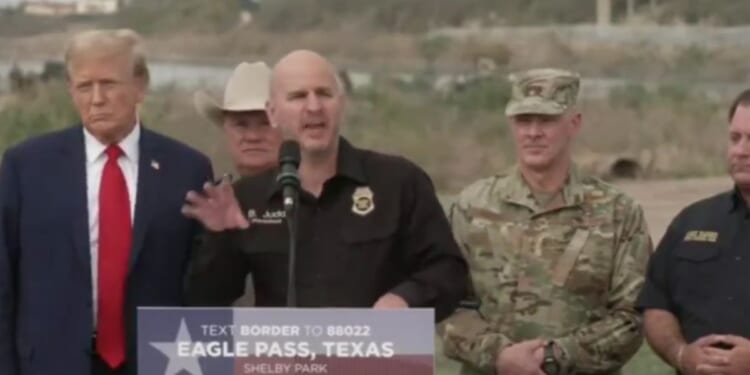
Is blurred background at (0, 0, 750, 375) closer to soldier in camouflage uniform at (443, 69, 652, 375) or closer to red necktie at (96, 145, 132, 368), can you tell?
soldier in camouflage uniform at (443, 69, 652, 375)

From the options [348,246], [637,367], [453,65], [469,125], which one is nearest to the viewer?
[348,246]

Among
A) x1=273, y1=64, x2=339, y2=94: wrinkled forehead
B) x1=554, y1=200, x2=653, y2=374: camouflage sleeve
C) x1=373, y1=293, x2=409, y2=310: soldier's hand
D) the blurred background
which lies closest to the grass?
x1=554, y1=200, x2=653, y2=374: camouflage sleeve

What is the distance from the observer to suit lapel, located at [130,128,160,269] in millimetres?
5152

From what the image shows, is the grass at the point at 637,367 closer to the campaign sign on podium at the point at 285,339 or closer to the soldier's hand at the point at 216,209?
the soldier's hand at the point at 216,209

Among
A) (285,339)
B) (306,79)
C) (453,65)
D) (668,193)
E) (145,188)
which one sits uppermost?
(306,79)

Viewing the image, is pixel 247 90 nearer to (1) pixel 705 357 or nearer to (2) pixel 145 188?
(2) pixel 145 188

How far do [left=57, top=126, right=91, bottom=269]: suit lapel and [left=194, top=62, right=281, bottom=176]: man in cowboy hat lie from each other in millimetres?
983

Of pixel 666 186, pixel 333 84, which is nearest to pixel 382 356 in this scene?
pixel 333 84

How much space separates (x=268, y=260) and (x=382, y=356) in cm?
70

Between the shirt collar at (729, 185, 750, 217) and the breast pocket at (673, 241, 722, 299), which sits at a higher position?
the shirt collar at (729, 185, 750, 217)

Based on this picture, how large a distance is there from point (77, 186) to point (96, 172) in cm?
8

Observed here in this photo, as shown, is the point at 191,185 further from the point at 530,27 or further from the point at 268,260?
the point at 530,27

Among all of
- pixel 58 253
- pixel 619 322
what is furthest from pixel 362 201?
pixel 619 322

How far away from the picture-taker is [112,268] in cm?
513
